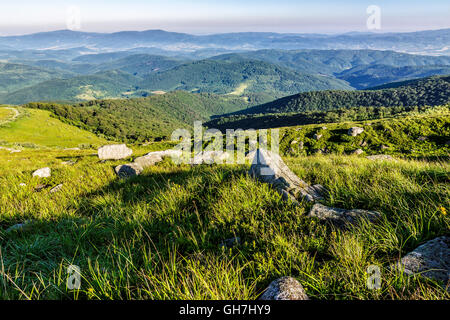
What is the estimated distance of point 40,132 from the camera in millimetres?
132250

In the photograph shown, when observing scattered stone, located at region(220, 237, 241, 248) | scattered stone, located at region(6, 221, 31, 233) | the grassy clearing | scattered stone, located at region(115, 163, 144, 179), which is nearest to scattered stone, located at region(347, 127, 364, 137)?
the grassy clearing

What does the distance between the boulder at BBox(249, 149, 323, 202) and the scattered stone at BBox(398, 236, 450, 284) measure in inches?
71.6

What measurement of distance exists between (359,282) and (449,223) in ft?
5.99

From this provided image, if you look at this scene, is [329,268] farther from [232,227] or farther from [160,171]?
[160,171]

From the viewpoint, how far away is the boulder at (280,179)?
14.7 feet

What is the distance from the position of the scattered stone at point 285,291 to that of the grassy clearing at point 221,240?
4.8 inches

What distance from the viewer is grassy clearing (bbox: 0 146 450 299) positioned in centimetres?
236

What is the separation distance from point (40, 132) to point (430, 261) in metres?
174

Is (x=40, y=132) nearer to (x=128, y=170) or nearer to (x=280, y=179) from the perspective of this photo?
(x=128, y=170)

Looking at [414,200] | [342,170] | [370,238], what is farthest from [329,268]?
[342,170]

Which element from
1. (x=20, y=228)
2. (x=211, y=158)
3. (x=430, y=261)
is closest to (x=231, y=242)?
(x=430, y=261)

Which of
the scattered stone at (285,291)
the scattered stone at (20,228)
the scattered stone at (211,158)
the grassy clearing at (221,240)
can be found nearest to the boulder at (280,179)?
the grassy clearing at (221,240)

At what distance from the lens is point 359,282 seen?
7.51ft

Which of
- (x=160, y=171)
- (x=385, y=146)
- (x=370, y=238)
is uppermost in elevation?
(x=370, y=238)
